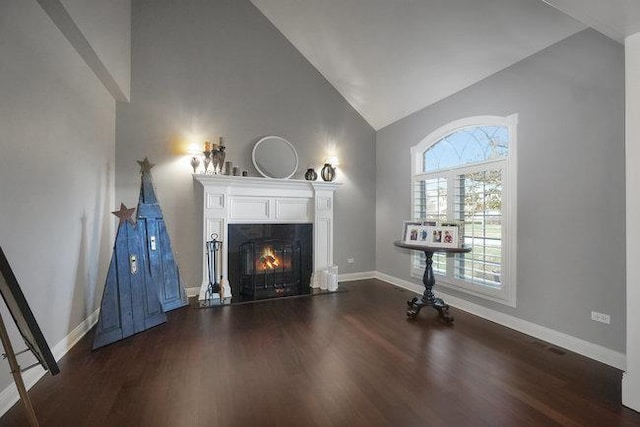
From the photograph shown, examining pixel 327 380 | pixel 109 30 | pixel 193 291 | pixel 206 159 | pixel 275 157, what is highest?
pixel 109 30

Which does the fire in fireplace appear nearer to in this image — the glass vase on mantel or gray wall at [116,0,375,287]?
gray wall at [116,0,375,287]

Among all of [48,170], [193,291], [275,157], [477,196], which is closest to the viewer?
[48,170]

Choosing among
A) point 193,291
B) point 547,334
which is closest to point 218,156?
point 193,291

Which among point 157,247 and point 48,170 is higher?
point 48,170

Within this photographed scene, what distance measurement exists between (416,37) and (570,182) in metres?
2.28

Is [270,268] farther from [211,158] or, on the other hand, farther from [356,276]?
[211,158]

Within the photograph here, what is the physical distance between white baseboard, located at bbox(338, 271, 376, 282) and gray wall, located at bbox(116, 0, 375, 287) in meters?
0.09

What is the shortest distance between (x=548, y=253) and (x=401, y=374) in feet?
6.27

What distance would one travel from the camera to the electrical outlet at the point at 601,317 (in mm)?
2415

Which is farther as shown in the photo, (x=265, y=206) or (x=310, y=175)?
(x=310, y=175)

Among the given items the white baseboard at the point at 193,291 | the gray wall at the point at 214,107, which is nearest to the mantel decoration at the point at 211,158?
the gray wall at the point at 214,107

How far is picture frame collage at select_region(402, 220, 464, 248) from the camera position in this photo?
3.24 metres

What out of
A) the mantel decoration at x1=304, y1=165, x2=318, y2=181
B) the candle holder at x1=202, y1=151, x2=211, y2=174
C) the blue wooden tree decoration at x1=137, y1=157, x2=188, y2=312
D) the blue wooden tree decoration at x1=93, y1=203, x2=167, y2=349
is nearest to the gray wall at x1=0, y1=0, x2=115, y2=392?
the blue wooden tree decoration at x1=93, y1=203, x2=167, y2=349

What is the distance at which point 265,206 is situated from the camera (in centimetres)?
451
